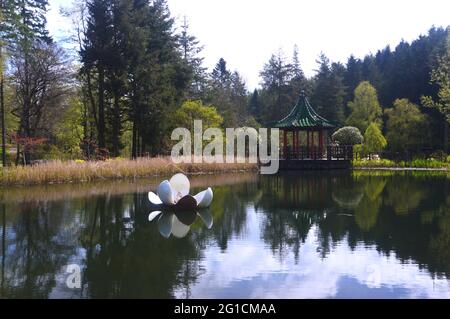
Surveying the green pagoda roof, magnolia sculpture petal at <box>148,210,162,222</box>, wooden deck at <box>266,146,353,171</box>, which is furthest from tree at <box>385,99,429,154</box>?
magnolia sculpture petal at <box>148,210,162,222</box>

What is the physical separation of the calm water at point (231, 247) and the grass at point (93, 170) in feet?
8.27

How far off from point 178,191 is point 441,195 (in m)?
7.55

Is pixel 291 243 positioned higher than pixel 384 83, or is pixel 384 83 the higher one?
pixel 384 83

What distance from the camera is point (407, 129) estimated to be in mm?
31172

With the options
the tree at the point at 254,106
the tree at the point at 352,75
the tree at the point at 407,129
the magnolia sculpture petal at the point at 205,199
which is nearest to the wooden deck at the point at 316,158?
the tree at the point at 407,129

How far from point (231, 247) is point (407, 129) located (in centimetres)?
2627

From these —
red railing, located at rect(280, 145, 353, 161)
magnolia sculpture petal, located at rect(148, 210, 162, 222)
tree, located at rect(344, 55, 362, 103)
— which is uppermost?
tree, located at rect(344, 55, 362, 103)

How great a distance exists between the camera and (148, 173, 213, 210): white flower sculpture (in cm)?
1100

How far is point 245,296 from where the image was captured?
5121 millimetres

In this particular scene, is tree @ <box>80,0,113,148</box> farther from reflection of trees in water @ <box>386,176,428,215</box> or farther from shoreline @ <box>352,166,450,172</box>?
shoreline @ <box>352,166,450,172</box>

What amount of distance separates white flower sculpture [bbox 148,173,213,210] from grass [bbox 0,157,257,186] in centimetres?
698

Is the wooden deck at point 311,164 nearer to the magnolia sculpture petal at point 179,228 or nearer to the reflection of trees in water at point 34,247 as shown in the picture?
the reflection of trees in water at point 34,247
